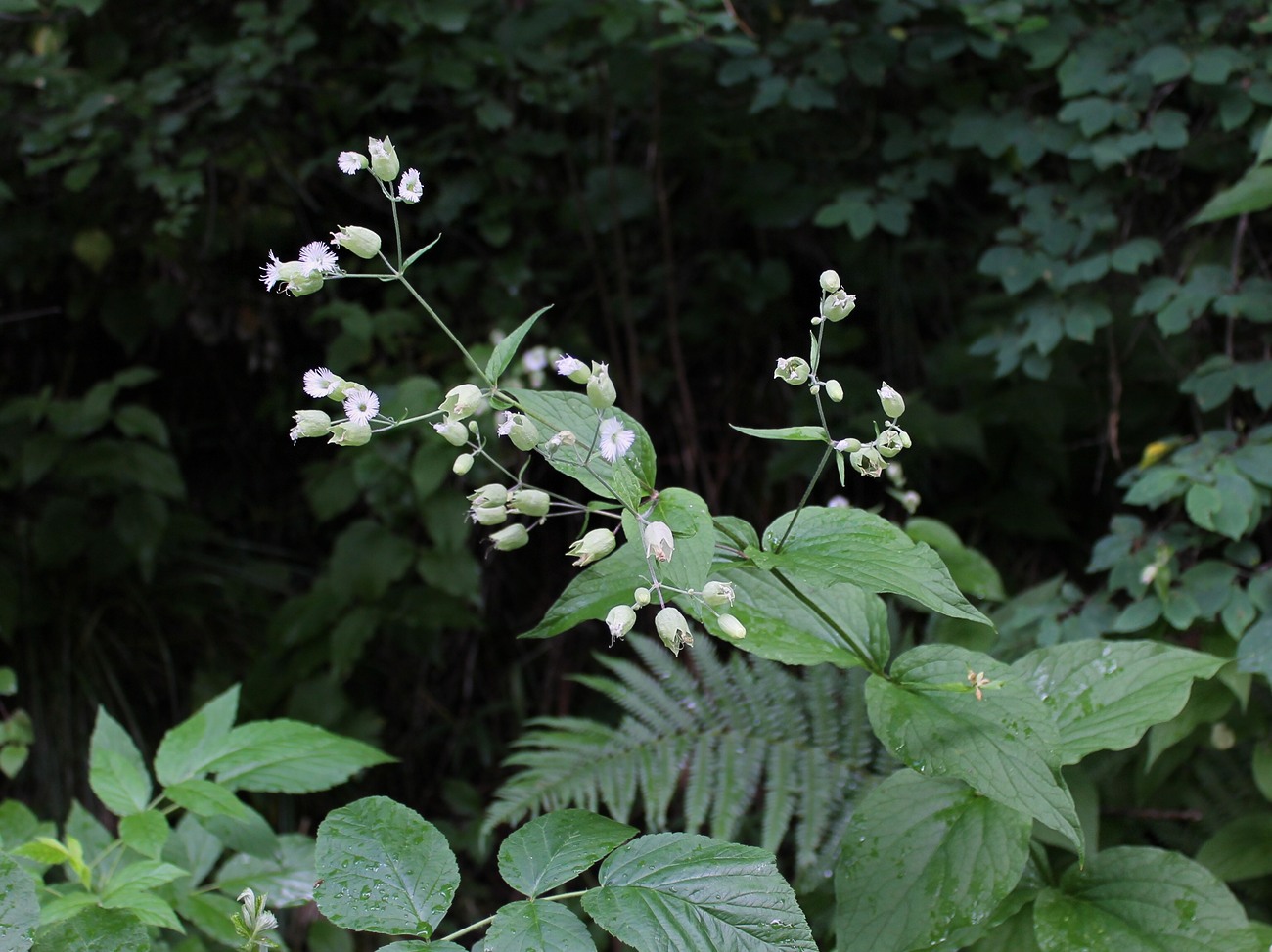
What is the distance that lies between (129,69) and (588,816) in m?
2.61

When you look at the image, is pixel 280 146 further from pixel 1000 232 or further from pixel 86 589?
pixel 1000 232

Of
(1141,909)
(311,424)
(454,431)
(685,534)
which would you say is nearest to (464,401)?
(454,431)

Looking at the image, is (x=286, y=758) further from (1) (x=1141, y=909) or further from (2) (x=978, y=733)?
(1) (x=1141, y=909)

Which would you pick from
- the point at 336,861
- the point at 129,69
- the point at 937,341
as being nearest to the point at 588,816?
the point at 336,861

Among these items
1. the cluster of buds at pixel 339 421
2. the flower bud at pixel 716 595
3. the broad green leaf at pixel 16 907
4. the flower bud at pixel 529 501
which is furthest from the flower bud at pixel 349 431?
the broad green leaf at pixel 16 907

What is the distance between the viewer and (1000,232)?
81.9 inches

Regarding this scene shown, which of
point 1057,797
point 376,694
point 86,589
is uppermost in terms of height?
point 1057,797

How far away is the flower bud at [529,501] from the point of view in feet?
3.14

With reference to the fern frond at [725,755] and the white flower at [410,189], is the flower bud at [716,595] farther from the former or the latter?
the fern frond at [725,755]

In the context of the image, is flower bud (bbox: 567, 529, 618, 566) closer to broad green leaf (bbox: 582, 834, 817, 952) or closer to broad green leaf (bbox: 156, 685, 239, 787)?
broad green leaf (bbox: 582, 834, 817, 952)

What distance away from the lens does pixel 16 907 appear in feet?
2.72

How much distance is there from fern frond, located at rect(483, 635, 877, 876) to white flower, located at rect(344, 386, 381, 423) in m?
0.77

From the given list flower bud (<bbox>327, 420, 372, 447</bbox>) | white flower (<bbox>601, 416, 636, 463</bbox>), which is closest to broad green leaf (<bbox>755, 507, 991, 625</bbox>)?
white flower (<bbox>601, 416, 636, 463</bbox>)

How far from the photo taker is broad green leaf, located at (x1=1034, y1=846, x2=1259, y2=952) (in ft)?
3.53
